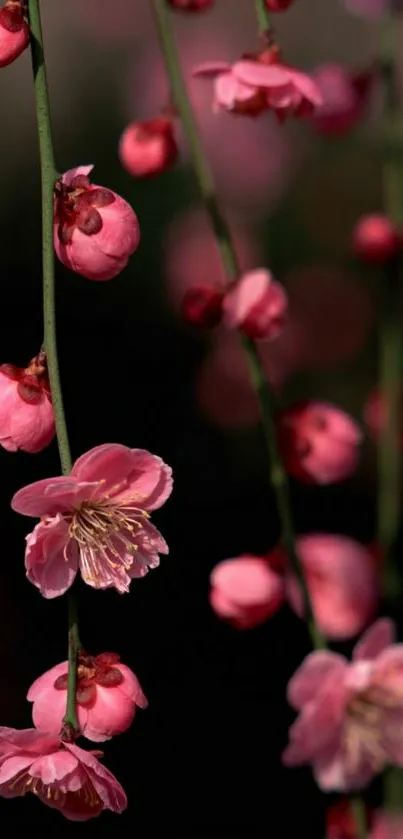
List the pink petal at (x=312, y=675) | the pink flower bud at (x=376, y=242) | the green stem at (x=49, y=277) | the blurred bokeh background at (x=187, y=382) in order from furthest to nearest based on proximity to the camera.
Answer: the blurred bokeh background at (x=187, y=382) → the pink flower bud at (x=376, y=242) → the pink petal at (x=312, y=675) → the green stem at (x=49, y=277)

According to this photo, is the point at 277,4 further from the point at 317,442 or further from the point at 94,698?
the point at 94,698

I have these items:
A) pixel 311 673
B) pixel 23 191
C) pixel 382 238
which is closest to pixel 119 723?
pixel 311 673

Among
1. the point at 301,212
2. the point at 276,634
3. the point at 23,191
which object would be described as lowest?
the point at 276,634

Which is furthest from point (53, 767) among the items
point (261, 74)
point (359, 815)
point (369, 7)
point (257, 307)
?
point (369, 7)

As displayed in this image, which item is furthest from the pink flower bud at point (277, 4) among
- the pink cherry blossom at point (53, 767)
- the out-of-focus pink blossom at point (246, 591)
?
the pink cherry blossom at point (53, 767)

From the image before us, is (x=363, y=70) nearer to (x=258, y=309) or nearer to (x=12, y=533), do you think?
(x=258, y=309)

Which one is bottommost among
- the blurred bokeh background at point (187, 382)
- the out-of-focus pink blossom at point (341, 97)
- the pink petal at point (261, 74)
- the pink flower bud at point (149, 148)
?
the blurred bokeh background at point (187, 382)

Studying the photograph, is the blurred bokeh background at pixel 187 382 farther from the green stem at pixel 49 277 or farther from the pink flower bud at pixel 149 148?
the green stem at pixel 49 277
